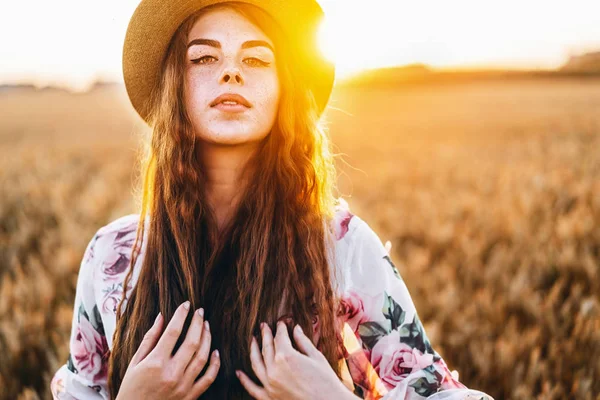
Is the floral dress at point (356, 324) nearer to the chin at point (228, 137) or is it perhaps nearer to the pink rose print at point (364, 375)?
the pink rose print at point (364, 375)

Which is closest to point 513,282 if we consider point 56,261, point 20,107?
point 56,261

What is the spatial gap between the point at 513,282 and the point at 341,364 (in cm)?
213

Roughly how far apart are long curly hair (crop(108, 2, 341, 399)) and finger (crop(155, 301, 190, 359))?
82mm

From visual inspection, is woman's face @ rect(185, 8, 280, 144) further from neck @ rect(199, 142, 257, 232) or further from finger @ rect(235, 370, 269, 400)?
finger @ rect(235, 370, 269, 400)

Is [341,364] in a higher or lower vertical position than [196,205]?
lower

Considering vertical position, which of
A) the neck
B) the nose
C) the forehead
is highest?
the forehead

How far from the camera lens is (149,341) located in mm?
1567

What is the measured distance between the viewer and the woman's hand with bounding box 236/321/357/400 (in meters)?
1.50

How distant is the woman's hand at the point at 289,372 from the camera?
1496mm

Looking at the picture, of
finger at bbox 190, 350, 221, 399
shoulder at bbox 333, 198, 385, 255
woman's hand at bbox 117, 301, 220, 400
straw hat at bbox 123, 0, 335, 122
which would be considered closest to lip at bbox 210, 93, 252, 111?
straw hat at bbox 123, 0, 335, 122

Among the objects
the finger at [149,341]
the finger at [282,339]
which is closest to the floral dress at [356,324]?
the finger at [282,339]

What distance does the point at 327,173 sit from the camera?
1.92 meters

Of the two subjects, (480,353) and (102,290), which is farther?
(480,353)

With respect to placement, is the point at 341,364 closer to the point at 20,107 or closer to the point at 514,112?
the point at 514,112
